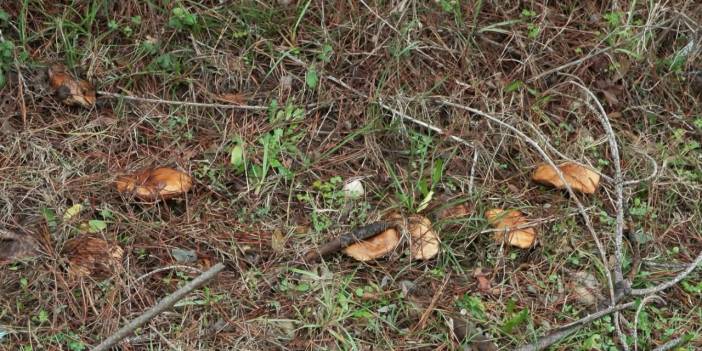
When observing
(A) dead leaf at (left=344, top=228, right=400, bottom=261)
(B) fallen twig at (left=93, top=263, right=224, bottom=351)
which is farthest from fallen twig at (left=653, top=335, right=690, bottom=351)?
(B) fallen twig at (left=93, top=263, right=224, bottom=351)

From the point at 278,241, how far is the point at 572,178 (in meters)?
1.21

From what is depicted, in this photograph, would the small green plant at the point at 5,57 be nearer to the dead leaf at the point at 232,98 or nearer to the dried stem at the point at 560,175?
the dead leaf at the point at 232,98

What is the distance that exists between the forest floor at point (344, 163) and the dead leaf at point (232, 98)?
13 mm

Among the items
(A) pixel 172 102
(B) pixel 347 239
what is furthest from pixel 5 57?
(B) pixel 347 239

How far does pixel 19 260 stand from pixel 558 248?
2005mm

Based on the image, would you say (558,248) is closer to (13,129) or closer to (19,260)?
(19,260)

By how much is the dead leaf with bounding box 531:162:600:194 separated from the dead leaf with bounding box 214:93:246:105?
126cm

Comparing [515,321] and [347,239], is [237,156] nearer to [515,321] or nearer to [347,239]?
[347,239]

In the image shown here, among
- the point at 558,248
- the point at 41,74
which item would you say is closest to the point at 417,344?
the point at 558,248

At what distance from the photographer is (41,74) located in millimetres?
3023

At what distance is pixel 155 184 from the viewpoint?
2.75 metres

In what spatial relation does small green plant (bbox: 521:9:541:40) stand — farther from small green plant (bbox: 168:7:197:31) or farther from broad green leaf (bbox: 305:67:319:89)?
small green plant (bbox: 168:7:197:31)

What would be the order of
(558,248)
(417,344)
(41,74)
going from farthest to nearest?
(41,74) < (558,248) < (417,344)

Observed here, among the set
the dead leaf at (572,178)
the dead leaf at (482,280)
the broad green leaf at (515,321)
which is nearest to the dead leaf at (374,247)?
the dead leaf at (482,280)
